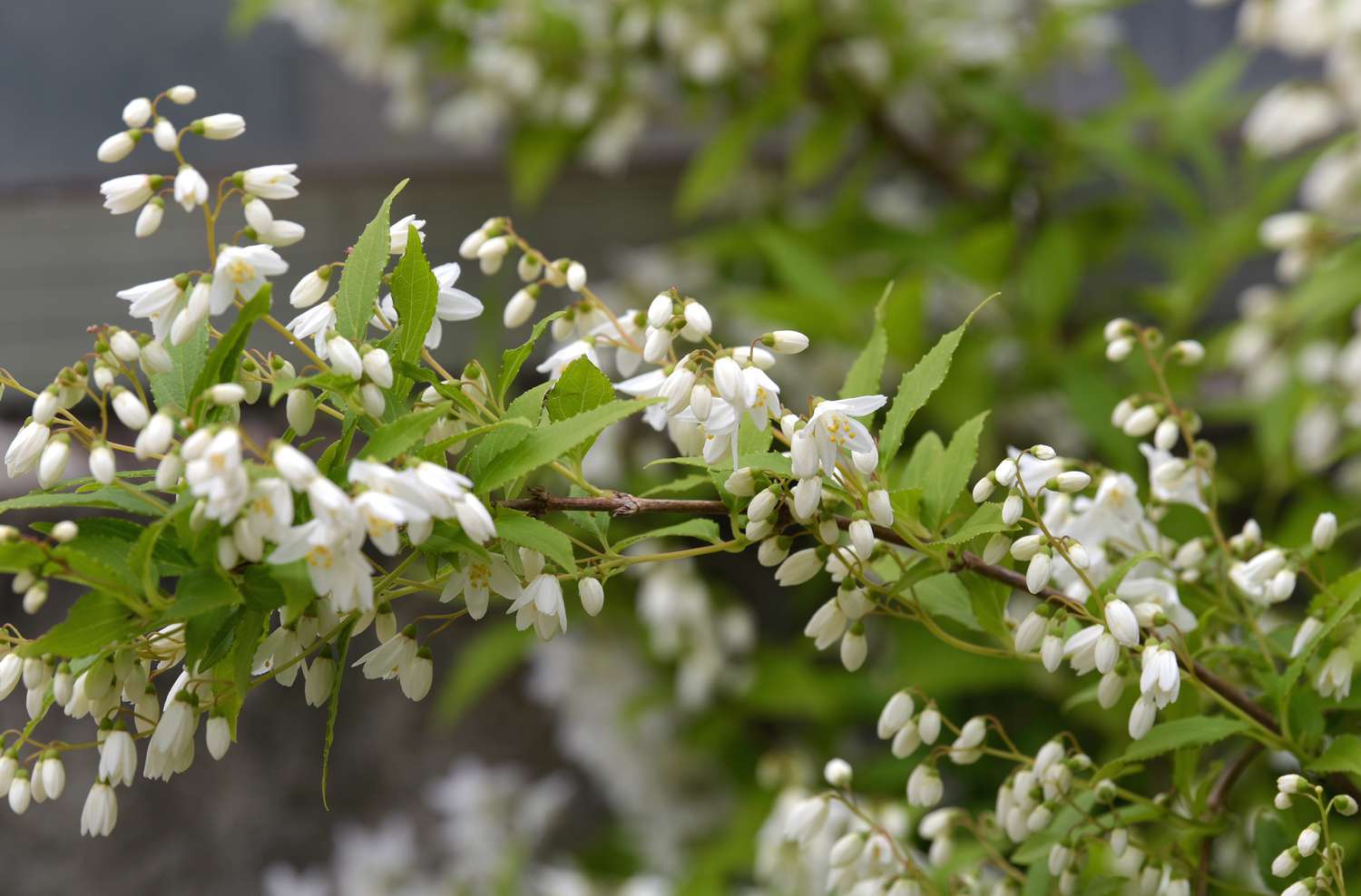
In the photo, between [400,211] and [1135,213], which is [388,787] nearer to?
[400,211]

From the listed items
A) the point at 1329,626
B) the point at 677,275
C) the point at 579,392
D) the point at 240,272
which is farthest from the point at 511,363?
the point at 677,275

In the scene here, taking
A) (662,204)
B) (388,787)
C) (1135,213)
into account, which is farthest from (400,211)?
(1135,213)

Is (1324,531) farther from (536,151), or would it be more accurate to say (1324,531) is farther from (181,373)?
(536,151)

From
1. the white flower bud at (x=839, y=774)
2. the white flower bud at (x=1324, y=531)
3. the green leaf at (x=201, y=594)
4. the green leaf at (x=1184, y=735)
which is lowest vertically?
the white flower bud at (x=839, y=774)

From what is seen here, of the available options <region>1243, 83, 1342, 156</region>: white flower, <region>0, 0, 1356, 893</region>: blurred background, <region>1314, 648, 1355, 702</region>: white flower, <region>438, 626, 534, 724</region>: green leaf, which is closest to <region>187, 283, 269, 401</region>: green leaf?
<region>1314, 648, 1355, 702</region>: white flower

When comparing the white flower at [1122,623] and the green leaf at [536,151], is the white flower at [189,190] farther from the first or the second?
the green leaf at [536,151]

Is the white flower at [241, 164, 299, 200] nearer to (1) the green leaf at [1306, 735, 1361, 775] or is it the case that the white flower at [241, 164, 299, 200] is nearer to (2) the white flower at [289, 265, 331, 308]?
(2) the white flower at [289, 265, 331, 308]

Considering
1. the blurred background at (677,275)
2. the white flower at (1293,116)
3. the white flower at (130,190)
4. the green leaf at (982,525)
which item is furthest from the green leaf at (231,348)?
the white flower at (1293,116)
